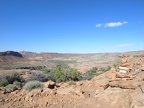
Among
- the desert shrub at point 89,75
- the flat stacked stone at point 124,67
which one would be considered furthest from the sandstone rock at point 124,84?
the desert shrub at point 89,75

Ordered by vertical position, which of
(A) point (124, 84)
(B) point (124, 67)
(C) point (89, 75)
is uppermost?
(B) point (124, 67)

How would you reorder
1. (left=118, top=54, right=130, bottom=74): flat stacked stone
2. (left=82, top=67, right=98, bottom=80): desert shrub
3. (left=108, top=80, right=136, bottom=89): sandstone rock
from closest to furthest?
(left=108, top=80, right=136, bottom=89): sandstone rock, (left=118, top=54, right=130, bottom=74): flat stacked stone, (left=82, top=67, right=98, bottom=80): desert shrub

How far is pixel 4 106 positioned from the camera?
1270 centimetres

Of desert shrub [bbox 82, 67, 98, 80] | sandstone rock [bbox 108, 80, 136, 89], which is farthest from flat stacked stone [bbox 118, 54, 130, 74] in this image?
desert shrub [bbox 82, 67, 98, 80]

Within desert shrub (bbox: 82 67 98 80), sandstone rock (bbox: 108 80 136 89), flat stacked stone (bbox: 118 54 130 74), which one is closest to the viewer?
sandstone rock (bbox: 108 80 136 89)

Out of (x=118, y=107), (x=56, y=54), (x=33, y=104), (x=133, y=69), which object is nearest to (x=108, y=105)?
(x=118, y=107)

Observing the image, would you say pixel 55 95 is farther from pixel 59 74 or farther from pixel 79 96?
pixel 59 74

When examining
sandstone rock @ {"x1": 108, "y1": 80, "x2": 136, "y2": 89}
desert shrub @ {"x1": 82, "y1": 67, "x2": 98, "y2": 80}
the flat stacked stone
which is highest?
the flat stacked stone

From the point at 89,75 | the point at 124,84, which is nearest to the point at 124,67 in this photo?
the point at 124,84

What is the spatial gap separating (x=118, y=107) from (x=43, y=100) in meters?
5.08

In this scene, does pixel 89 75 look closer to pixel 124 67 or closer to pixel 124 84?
pixel 124 67

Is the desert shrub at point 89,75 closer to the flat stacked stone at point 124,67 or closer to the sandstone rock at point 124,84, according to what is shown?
the flat stacked stone at point 124,67

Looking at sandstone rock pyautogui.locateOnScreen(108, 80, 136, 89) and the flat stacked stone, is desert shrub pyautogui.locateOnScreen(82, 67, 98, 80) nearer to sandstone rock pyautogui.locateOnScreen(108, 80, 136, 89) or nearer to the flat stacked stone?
the flat stacked stone

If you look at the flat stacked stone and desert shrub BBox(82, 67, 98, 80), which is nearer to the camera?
the flat stacked stone
